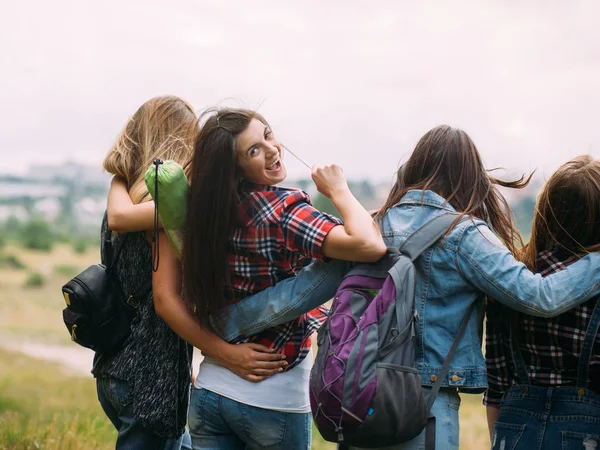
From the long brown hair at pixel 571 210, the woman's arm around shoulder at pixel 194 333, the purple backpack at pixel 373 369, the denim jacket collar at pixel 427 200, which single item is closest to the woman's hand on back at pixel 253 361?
the woman's arm around shoulder at pixel 194 333

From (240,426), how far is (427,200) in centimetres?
94

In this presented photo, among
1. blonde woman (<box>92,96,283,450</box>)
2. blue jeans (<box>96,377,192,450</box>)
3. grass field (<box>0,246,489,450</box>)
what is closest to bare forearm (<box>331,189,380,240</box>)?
blonde woman (<box>92,96,283,450</box>)

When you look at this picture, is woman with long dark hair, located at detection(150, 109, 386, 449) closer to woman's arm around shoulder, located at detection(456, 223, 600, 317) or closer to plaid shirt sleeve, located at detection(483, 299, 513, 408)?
woman's arm around shoulder, located at detection(456, 223, 600, 317)

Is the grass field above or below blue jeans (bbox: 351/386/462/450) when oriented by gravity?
below

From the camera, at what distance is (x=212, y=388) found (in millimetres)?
2617

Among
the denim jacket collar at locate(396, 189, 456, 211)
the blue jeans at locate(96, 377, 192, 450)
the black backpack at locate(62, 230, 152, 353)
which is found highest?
the denim jacket collar at locate(396, 189, 456, 211)

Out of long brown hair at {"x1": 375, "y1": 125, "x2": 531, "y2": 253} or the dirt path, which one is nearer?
long brown hair at {"x1": 375, "y1": 125, "x2": 531, "y2": 253}

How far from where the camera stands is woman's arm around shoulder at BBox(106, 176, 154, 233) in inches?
109

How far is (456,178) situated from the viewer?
2.53 m

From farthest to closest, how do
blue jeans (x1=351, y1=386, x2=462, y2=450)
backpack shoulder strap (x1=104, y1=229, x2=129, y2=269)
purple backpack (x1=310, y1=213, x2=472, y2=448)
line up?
backpack shoulder strap (x1=104, y1=229, x2=129, y2=269)
blue jeans (x1=351, y1=386, x2=462, y2=450)
purple backpack (x1=310, y1=213, x2=472, y2=448)

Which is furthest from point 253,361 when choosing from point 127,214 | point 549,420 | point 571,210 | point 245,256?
point 571,210

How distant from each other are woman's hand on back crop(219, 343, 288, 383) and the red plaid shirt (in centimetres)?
4

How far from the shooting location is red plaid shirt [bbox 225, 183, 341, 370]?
2.43m

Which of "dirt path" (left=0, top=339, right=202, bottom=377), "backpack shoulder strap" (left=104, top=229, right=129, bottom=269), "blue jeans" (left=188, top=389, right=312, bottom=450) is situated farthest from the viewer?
"dirt path" (left=0, top=339, right=202, bottom=377)
